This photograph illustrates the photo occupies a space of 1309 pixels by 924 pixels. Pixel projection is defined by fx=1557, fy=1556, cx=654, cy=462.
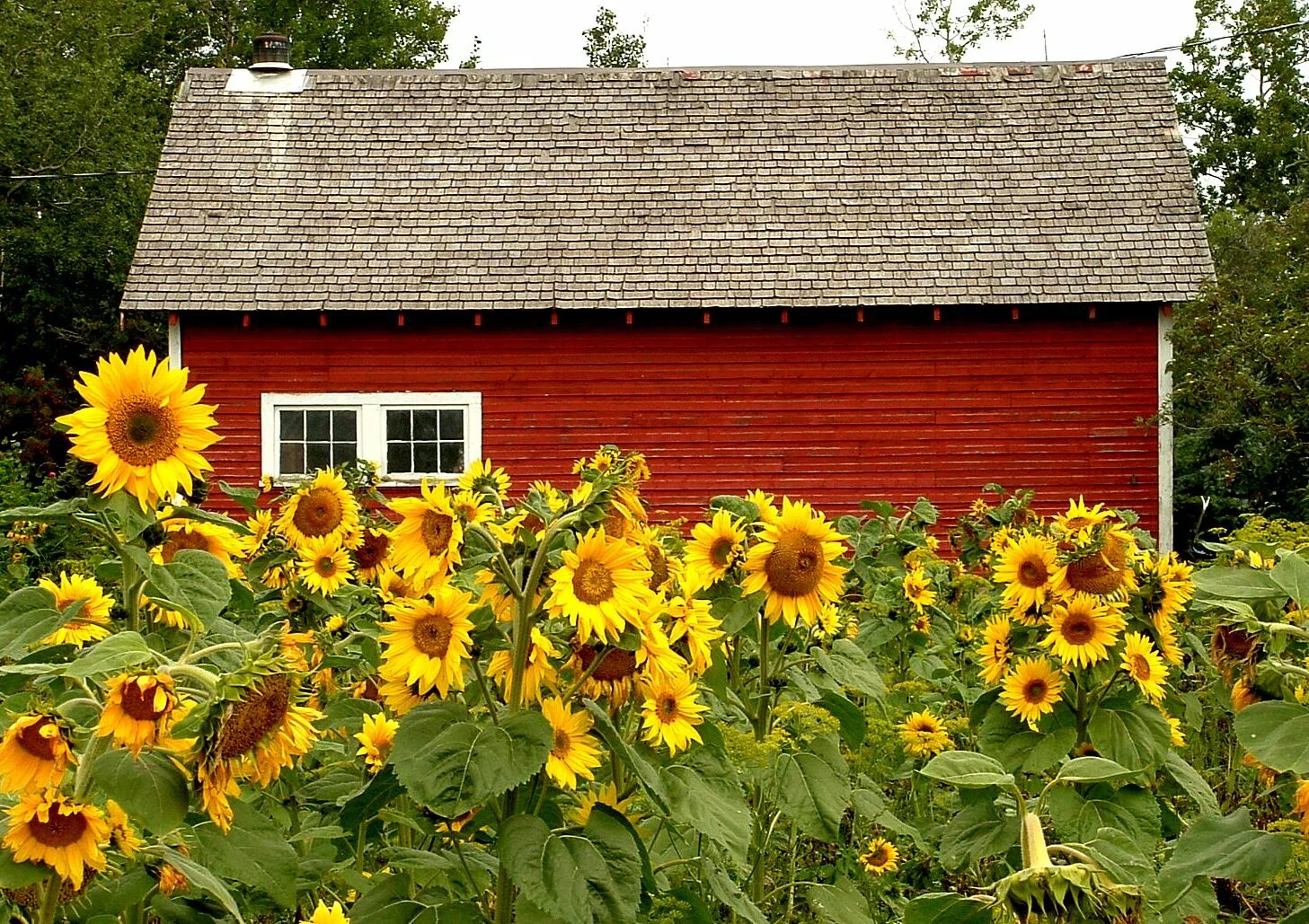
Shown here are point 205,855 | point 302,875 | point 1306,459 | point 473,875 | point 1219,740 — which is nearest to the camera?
point 205,855

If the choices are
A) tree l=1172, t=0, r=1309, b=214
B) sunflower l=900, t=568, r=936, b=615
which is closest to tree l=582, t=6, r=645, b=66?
tree l=1172, t=0, r=1309, b=214

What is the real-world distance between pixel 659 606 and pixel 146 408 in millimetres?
872

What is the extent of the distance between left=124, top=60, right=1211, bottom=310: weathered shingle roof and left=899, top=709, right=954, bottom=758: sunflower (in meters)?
9.04

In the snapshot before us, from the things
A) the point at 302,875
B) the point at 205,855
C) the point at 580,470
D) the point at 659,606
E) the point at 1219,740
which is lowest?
the point at 1219,740

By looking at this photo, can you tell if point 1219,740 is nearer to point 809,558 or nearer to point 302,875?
point 809,558

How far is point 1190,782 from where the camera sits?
331 cm

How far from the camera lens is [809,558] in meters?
3.05

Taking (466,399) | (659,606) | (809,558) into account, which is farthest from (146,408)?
(466,399)

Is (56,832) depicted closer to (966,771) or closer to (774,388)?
(966,771)

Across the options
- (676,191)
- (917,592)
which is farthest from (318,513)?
(676,191)

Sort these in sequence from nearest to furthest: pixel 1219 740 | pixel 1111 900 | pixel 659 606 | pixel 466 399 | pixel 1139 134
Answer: pixel 1111 900
pixel 659 606
pixel 1219 740
pixel 466 399
pixel 1139 134

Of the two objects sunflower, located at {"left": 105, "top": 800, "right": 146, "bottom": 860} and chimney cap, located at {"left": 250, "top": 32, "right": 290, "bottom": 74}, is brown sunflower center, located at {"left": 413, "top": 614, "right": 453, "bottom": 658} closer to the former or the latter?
sunflower, located at {"left": 105, "top": 800, "right": 146, "bottom": 860}

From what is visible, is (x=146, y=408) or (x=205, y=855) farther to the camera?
(x=146, y=408)

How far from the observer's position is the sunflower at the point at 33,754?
1.84 meters
